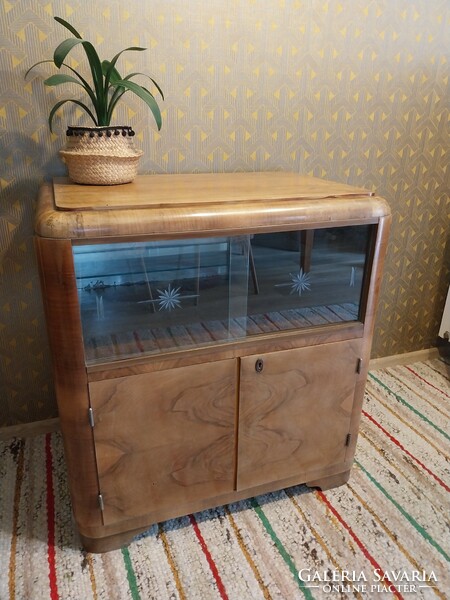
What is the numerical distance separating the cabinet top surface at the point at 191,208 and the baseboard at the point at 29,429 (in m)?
0.88

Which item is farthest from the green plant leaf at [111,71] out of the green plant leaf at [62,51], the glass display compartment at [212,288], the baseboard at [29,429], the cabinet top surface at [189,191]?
the baseboard at [29,429]

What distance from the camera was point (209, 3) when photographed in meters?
1.36

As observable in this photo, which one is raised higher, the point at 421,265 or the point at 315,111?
the point at 315,111

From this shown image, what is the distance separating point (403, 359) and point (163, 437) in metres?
1.45

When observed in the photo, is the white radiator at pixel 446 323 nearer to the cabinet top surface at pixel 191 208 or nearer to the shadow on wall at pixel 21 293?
the cabinet top surface at pixel 191 208

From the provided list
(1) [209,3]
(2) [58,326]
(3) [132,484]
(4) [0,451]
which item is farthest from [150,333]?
(1) [209,3]

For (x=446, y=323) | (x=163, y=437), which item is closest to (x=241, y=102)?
(x=163, y=437)

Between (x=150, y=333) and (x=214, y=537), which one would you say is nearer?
(x=150, y=333)

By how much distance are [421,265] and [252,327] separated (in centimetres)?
119

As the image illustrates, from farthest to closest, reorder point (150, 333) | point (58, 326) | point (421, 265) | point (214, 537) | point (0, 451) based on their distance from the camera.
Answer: point (421, 265) → point (0, 451) → point (214, 537) → point (150, 333) → point (58, 326)

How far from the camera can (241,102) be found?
4.91ft

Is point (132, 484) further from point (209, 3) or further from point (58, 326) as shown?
point (209, 3)

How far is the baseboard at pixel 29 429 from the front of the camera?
1.60m

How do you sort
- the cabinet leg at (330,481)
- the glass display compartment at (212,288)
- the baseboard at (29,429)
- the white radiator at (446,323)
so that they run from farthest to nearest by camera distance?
the white radiator at (446,323) → the baseboard at (29,429) → the cabinet leg at (330,481) → the glass display compartment at (212,288)
